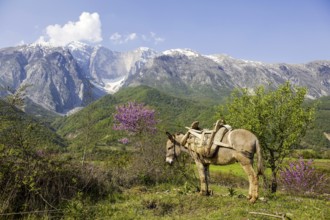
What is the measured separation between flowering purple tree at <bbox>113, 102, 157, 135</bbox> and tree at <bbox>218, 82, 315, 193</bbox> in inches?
249

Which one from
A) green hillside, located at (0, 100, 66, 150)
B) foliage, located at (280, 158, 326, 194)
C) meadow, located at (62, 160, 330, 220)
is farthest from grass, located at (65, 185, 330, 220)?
foliage, located at (280, 158, 326, 194)

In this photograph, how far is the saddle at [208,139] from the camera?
488 inches

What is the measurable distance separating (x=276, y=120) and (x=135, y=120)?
10.8 m

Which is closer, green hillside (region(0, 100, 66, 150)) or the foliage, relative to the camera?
green hillside (region(0, 100, 66, 150))

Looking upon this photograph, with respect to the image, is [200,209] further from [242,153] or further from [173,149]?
[173,149]

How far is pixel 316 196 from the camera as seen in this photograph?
1903 centimetres

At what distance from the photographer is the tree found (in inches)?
819

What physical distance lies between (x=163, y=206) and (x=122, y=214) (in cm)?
170

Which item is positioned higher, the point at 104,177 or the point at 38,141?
the point at 38,141

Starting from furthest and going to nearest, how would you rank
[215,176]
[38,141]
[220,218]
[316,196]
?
1. [215,176]
2. [316,196]
3. [38,141]
4. [220,218]

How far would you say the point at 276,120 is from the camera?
21.4 m

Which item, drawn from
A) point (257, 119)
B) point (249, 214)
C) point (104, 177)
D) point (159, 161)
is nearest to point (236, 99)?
point (257, 119)

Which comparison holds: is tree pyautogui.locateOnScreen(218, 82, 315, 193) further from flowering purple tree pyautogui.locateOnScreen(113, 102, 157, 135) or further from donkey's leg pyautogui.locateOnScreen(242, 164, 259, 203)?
donkey's leg pyautogui.locateOnScreen(242, 164, 259, 203)

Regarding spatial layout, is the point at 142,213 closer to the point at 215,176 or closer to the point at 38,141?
the point at 38,141
